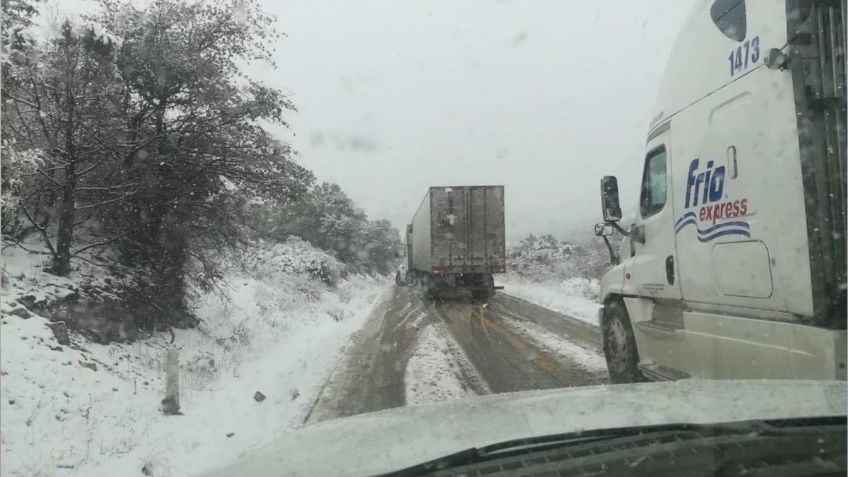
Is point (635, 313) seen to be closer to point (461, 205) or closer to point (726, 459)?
point (726, 459)

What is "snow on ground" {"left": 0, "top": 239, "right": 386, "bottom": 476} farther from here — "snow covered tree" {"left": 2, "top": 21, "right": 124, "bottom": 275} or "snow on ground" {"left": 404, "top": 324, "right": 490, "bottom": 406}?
"snow on ground" {"left": 404, "top": 324, "right": 490, "bottom": 406}

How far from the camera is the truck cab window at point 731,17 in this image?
3.95 meters

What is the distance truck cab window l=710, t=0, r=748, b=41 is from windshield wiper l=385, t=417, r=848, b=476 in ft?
8.93

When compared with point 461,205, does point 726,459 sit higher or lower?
lower

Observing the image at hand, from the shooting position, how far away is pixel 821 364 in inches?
135

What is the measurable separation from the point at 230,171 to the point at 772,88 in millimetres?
8255

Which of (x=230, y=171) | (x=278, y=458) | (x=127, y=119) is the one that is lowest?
(x=278, y=458)

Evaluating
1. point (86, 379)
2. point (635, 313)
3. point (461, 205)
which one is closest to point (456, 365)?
point (635, 313)

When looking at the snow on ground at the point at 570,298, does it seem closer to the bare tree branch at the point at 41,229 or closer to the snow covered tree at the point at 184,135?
the snow covered tree at the point at 184,135

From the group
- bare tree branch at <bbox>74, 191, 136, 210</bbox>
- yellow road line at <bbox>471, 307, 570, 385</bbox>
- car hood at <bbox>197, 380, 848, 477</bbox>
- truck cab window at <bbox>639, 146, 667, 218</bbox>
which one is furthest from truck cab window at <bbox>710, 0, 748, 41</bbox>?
bare tree branch at <bbox>74, 191, 136, 210</bbox>

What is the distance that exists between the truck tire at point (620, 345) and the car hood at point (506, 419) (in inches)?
117

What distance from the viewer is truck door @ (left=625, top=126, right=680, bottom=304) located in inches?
199

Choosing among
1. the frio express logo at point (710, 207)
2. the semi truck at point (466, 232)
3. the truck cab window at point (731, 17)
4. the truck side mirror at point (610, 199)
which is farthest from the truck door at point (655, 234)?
the semi truck at point (466, 232)

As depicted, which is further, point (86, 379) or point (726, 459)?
point (86, 379)
